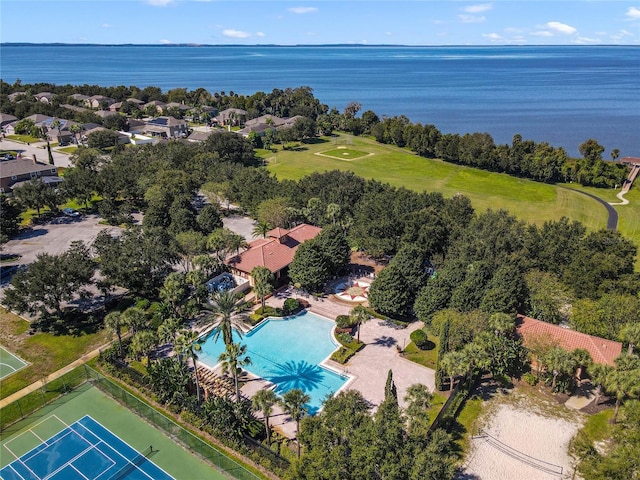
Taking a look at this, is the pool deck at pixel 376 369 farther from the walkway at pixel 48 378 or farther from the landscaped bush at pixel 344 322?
the walkway at pixel 48 378

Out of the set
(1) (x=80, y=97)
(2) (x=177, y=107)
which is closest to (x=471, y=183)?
(2) (x=177, y=107)

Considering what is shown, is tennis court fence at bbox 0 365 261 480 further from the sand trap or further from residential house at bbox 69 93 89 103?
residential house at bbox 69 93 89 103

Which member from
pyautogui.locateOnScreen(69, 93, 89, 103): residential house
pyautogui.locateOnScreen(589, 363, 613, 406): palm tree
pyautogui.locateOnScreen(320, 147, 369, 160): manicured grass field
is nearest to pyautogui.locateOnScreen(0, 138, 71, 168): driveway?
pyautogui.locateOnScreen(69, 93, 89, 103): residential house

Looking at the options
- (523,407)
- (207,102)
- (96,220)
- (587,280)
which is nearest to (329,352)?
(523,407)

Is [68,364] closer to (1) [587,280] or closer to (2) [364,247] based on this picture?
(2) [364,247]

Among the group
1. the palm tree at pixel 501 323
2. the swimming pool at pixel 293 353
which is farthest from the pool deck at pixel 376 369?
the palm tree at pixel 501 323
